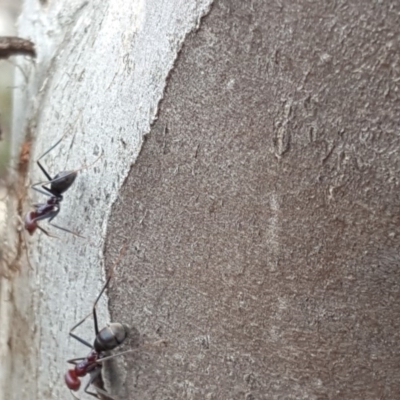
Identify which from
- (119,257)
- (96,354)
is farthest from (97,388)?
(119,257)

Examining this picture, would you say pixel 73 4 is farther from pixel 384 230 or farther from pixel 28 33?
pixel 384 230

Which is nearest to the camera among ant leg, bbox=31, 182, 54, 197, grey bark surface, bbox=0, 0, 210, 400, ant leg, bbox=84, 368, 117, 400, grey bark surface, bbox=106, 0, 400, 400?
grey bark surface, bbox=106, 0, 400, 400

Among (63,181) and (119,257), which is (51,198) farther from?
(119,257)

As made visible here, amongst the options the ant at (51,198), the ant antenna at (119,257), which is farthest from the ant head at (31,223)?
the ant antenna at (119,257)

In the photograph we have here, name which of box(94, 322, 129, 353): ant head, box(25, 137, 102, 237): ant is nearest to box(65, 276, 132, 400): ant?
box(94, 322, 129, 353): ant head

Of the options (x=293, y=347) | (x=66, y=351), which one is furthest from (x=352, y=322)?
(x=66, y=351)

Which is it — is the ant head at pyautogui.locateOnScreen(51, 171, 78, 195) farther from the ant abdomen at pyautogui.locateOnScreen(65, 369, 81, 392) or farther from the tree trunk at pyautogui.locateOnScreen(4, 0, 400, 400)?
the ant abdomen at pyautogui.locateOnScreen(65, 369, 81, 392)
